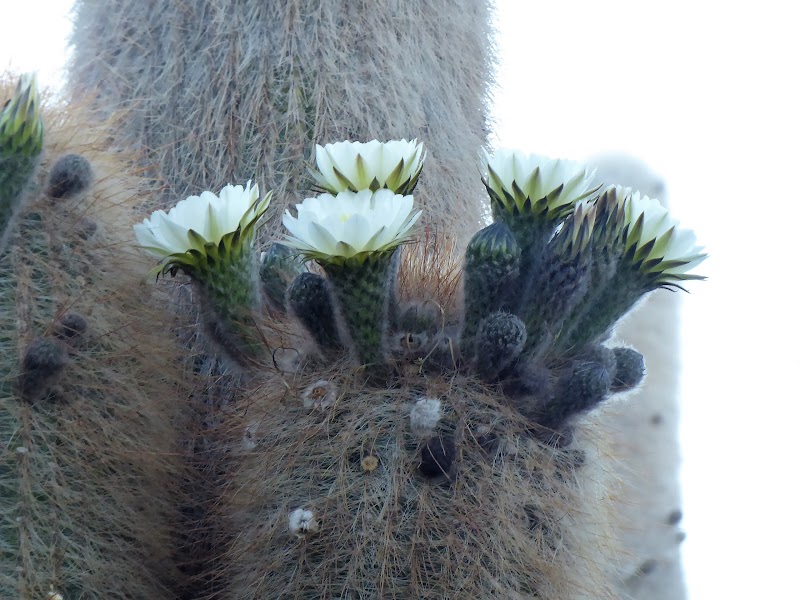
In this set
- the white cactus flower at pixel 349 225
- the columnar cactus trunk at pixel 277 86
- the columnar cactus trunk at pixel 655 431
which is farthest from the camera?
the columnar cactus trunk at pixel 655 431

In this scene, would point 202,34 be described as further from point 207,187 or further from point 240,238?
point 240,238

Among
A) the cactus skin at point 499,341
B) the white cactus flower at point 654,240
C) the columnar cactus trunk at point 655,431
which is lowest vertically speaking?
the columnar cactus trunk at point 655,431

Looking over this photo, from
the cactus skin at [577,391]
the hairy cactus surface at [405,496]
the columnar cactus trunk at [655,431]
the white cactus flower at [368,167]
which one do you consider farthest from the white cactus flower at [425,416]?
the columnar cactus trunk at [655,431]

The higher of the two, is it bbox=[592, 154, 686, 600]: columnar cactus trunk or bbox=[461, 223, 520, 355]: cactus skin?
bbox=[461, 223, 520, 355]: cactus skin

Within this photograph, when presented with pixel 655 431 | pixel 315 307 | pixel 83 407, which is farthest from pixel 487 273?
pixel 655 431

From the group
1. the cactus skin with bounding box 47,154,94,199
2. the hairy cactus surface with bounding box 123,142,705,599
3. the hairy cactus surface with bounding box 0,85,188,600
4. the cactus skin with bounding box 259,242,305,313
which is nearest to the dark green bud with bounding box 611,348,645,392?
the hairy cactus surface with bounding box 123,142,705,599

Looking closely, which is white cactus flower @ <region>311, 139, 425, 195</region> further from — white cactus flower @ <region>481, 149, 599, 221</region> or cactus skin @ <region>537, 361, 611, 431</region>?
cactus skin @ <region>537, 361, 611, 431</region>

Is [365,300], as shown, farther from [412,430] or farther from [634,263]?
[634,263]

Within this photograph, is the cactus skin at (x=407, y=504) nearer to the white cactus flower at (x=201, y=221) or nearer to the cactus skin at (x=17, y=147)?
the white cactus flower at (x=201, y=221)
